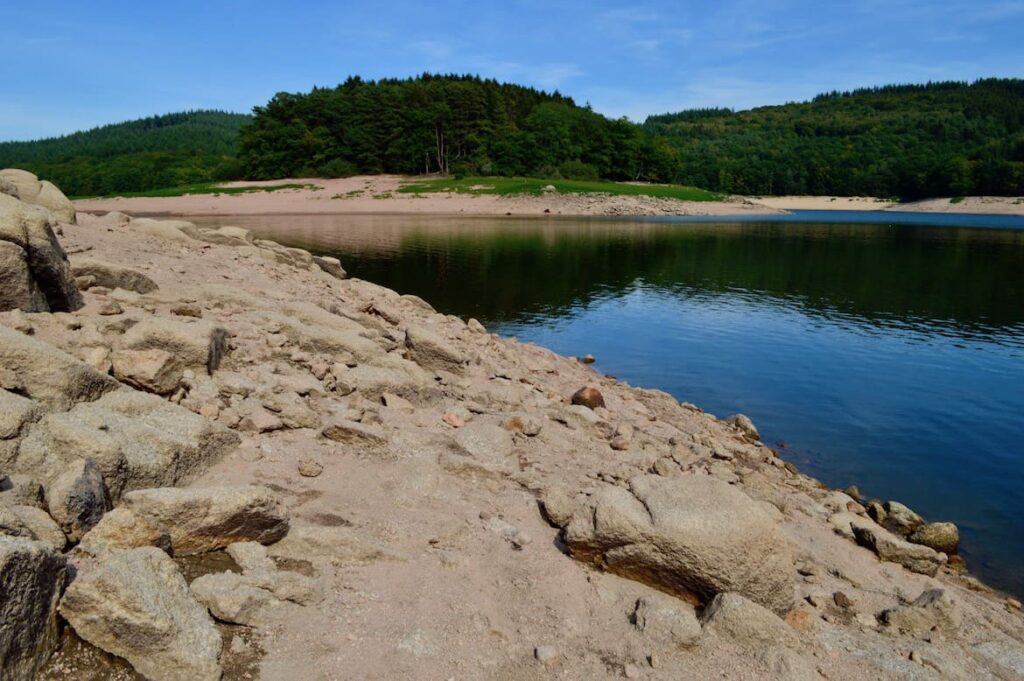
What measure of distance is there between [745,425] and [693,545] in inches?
424

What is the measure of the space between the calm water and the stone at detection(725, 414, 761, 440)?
20.3 inches

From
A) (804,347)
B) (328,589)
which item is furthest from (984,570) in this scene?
(804,347)

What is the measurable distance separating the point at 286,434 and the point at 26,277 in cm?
499

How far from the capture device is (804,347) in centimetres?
2756

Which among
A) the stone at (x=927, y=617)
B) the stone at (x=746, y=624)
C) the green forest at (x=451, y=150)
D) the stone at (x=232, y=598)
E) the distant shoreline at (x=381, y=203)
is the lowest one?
the stone at (x=927, y=617)

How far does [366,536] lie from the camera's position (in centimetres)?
834

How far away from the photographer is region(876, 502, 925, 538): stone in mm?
13119

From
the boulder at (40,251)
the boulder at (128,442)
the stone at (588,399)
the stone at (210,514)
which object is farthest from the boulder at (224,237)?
the stone at (210,514)

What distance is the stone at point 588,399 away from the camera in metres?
17.0

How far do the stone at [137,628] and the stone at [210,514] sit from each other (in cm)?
116

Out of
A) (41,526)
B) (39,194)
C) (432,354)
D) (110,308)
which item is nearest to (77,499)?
(41,526)

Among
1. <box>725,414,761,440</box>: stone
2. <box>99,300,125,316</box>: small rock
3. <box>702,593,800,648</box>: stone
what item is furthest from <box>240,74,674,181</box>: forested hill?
<box>702,593,800,648</box>: stone

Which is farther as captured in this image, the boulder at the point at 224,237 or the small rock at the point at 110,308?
the boulder at the point at 224,237

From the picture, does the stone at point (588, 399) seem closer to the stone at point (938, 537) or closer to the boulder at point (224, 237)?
the stone at point (938, 537)
